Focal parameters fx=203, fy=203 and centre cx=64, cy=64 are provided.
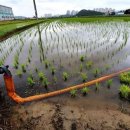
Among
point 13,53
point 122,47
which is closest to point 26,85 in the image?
point 13,53

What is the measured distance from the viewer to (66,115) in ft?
14.0

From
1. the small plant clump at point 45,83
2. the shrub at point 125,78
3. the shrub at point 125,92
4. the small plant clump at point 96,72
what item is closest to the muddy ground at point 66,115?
the shrub at point 125,92

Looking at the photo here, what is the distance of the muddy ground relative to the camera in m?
3.91

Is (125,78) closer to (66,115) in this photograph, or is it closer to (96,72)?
(96,72)

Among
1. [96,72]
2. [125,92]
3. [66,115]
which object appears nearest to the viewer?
[66,115]

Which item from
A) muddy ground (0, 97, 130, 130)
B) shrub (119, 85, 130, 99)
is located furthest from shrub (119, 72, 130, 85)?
muddy ground (0, 97, 130, 130)

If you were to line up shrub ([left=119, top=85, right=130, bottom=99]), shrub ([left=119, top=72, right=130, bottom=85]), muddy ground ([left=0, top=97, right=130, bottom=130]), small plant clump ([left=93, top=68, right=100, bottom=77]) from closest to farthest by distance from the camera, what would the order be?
1. muddy ground ([left=0, top=97, right=130, bottom=130])
2. shrub ([left=119, top=85, right=130, bottom=99])
3. shrub ([left=119, top=72, right=130, bottom=85])
4. small plant clump ([left=93, top=68, right=100, bottom=77])

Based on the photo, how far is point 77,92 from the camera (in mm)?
5266

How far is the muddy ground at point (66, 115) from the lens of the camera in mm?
3908

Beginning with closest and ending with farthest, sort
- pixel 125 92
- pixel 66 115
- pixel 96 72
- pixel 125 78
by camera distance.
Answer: pixel 66 115
pixel 125 92
pixel 125 78
pixel 96 72

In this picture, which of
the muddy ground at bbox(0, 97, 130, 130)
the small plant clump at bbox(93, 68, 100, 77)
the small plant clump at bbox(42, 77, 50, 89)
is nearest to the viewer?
the muddy ground at bbox(0, 97, 130, 130)

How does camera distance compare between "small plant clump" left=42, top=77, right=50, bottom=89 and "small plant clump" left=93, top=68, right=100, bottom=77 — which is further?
"small plant clump" left=93, top=68, right=100, bottom=77

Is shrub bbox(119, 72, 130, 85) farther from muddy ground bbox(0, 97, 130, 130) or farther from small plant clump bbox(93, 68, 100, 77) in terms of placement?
muddy ground bbox(0, 97, 130, 130)

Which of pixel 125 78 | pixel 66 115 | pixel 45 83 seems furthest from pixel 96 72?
pixel 66 115
